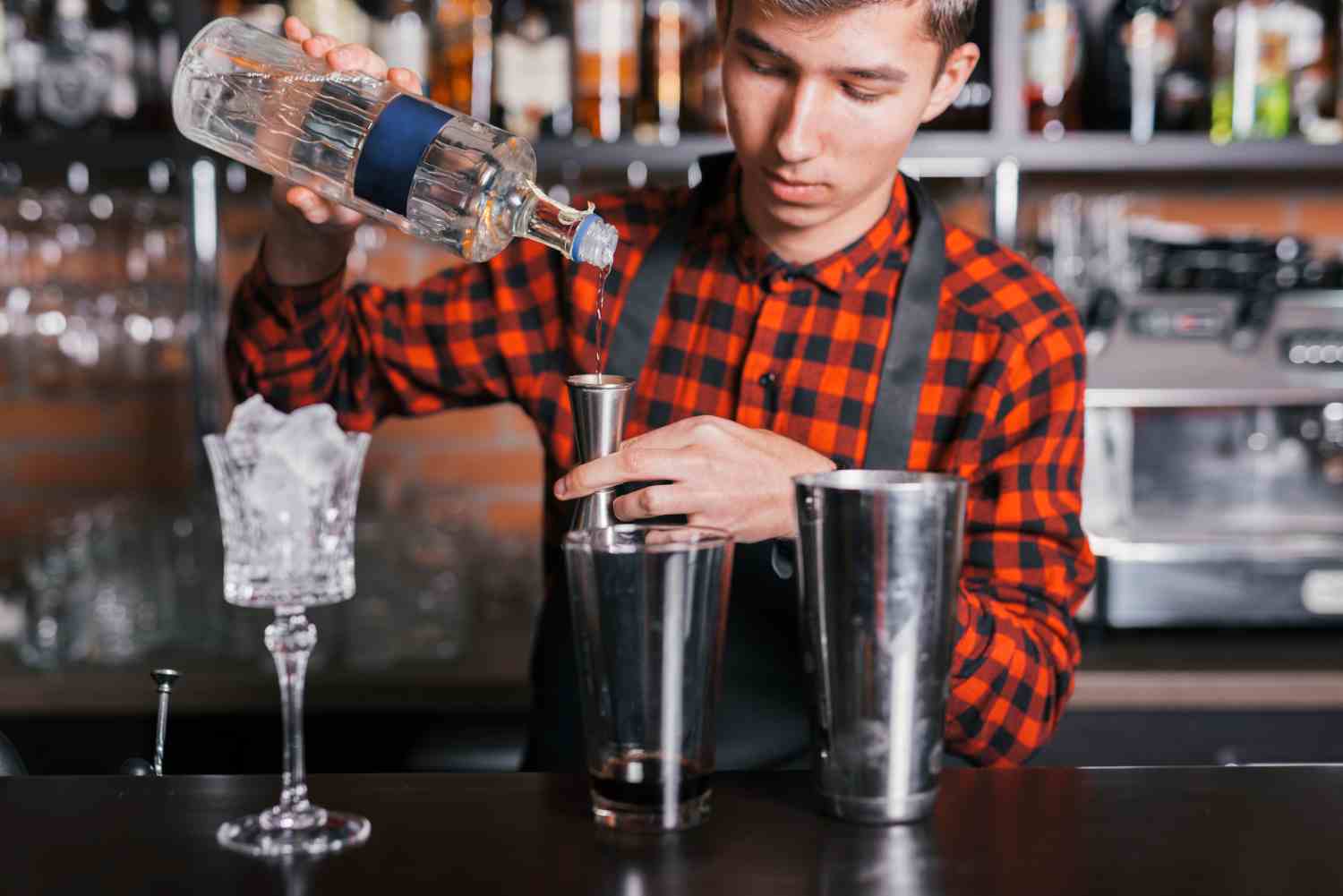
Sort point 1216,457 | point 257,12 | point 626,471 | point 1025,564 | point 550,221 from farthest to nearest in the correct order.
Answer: point 257,12 < point 1216,457 < point 1025,564 < point 550,221 < point 626,471

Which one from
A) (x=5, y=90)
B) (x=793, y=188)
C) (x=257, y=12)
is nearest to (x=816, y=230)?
(x=793, y=188)

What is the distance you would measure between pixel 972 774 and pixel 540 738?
58 centimetres

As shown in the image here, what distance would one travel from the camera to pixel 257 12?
2.18m

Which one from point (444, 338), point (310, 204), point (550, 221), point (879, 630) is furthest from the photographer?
point (444, 338)

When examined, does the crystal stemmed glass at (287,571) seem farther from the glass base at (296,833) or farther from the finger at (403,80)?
the finger at (403,80)

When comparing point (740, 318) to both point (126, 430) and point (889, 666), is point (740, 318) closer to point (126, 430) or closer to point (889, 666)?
point (889, 666)

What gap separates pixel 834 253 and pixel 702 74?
3.15 ft

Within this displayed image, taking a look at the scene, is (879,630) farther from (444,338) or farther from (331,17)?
(331,17)

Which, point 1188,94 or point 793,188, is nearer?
point 793,188

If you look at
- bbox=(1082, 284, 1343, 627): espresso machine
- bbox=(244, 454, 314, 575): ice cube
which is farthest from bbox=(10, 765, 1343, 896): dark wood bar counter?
bbox=(1082, 284, 1343, 627): espresso machine

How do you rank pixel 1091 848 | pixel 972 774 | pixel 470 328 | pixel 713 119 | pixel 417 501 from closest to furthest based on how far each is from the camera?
pixel 1091 848 < pixel 972 774 < pixel 470 328 < pixel 713 119 < pixel 417 501

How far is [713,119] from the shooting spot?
2.19 meters

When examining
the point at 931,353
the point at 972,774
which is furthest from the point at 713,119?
the point at 972,774

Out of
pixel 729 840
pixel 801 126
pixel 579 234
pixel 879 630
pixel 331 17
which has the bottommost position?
pixel 729 840
